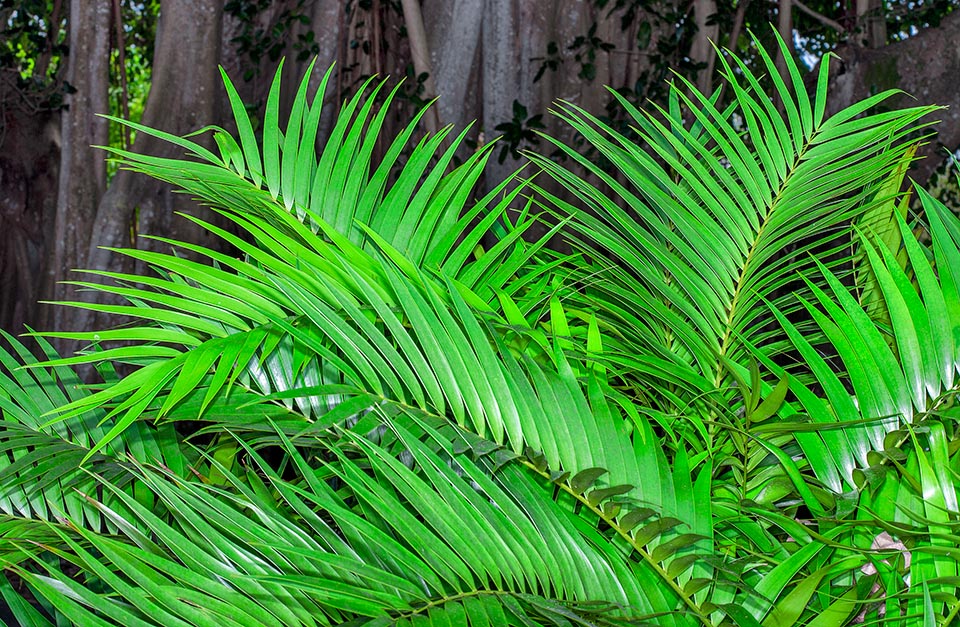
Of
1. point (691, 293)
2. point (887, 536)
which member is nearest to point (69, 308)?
point (691, 293)

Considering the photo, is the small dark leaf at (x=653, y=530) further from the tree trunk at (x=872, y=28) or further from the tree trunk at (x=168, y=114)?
the tree trunk at (x=872, y=28)

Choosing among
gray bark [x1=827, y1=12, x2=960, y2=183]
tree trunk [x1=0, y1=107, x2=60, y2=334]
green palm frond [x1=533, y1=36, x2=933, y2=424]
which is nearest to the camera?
Result: green palm frond [x1=533, y1=36, x2=933, y2=424]

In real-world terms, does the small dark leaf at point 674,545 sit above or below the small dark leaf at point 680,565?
above

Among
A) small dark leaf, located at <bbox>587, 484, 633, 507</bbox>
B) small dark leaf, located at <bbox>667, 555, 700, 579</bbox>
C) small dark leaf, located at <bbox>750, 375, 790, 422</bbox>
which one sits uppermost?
small dark leaf, located at <bbox>750, 375, 790, 422</bbox>

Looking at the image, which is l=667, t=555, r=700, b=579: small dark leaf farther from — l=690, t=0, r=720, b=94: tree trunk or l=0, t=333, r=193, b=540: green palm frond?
l=690, t=0, r=720, b=94: tree trunk

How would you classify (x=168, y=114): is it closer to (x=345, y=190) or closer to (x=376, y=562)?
(x=345, y=190)

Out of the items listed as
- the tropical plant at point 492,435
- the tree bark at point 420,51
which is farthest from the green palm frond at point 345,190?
the tree bark at point 420,51

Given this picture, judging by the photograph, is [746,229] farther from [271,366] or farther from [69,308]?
[69,308]

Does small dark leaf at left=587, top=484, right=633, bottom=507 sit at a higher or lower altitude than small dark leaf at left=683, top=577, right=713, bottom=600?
higher

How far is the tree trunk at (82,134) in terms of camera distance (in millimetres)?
2346

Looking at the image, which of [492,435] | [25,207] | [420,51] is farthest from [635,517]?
[25,207]

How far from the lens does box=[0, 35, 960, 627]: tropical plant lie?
521 mm

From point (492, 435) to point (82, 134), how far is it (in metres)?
2.17

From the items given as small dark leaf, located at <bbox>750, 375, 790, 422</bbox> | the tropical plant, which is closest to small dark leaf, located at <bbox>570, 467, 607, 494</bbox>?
the tropical plant
